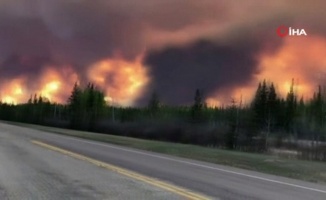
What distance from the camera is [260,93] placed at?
108 meters

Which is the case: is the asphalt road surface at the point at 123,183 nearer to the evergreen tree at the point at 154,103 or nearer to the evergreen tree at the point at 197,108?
the evergreen tree at the point at 197,108

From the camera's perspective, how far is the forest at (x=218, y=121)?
5775 centimetres

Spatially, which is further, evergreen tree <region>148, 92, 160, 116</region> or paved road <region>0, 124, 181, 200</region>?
evergreen tree <region>148, 92, 160, 116</region>

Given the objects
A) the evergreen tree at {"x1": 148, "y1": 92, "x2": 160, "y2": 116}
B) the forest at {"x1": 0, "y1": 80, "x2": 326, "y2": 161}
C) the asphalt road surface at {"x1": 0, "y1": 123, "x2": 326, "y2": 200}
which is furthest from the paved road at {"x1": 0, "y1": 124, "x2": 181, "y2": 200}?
the evergreen tree at {"x1": 148, "y1": 92, "x2": 160, "y2": 116}

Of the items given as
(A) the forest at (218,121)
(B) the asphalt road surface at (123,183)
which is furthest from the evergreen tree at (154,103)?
(B) the asphalt road surface at (123,183)

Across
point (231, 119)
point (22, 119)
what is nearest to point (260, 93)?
point (231, 119)

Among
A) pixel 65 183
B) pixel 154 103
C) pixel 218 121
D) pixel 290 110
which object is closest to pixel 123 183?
pixel 65 183

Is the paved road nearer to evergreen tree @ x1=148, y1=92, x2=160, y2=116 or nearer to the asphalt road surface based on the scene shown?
the asphalt road surface

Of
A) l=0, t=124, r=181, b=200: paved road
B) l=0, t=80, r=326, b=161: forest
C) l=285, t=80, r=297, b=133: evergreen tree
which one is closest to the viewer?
l=0, t=124, r=181, b=200: paved road

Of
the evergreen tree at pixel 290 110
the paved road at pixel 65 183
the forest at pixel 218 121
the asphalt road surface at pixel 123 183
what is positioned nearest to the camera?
the paved road at pixel 65 183

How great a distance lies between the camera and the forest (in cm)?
5775

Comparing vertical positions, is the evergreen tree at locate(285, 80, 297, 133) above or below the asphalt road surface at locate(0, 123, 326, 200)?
above

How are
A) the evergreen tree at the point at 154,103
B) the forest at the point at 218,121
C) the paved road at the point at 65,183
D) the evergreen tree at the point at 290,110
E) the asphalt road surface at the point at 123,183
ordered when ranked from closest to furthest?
1. the paved road at the point at 65,183
2. the asphalt road surface at the point at 123,183
3. the forest at the point at 218,121
4. the evergreen tree at the point at 290,110
5. the evergreen tree at the point at 154,103

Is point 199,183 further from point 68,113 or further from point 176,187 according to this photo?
point 68,113
